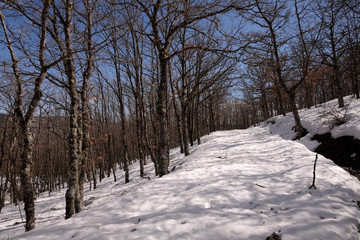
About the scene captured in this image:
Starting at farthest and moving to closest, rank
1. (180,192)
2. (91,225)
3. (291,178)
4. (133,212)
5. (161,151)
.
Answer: (161,151)
(291,178)
(180,192)
(133,212)
(91,225)

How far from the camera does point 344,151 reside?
258 inches

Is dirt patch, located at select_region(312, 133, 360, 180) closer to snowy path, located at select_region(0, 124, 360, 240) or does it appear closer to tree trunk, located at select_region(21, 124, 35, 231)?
snowy path, located at select_region(0, 124, 360, 240)

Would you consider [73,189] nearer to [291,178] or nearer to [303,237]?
[303,237]

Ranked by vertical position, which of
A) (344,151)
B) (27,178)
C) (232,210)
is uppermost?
(27,178)

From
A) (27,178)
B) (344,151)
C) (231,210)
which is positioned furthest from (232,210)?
(344,151)

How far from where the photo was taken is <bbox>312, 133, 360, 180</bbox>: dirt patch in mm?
5844

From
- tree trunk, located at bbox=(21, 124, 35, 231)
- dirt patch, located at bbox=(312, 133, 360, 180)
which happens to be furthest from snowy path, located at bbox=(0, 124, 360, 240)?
tree trunk, located at bbox=(21, 124, 35, 231)

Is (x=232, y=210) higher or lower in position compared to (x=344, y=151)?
higher

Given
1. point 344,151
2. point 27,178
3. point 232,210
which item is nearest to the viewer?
point 232,210

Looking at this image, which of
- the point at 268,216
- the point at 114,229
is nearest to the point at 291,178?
the point at 268,216

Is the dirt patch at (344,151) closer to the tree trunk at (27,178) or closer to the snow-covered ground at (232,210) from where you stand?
the snow-covered ground at (232,210)

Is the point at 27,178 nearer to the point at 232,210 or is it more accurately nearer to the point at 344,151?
the point at 232,210

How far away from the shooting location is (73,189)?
204 inches

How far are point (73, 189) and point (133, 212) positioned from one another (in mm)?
3238
